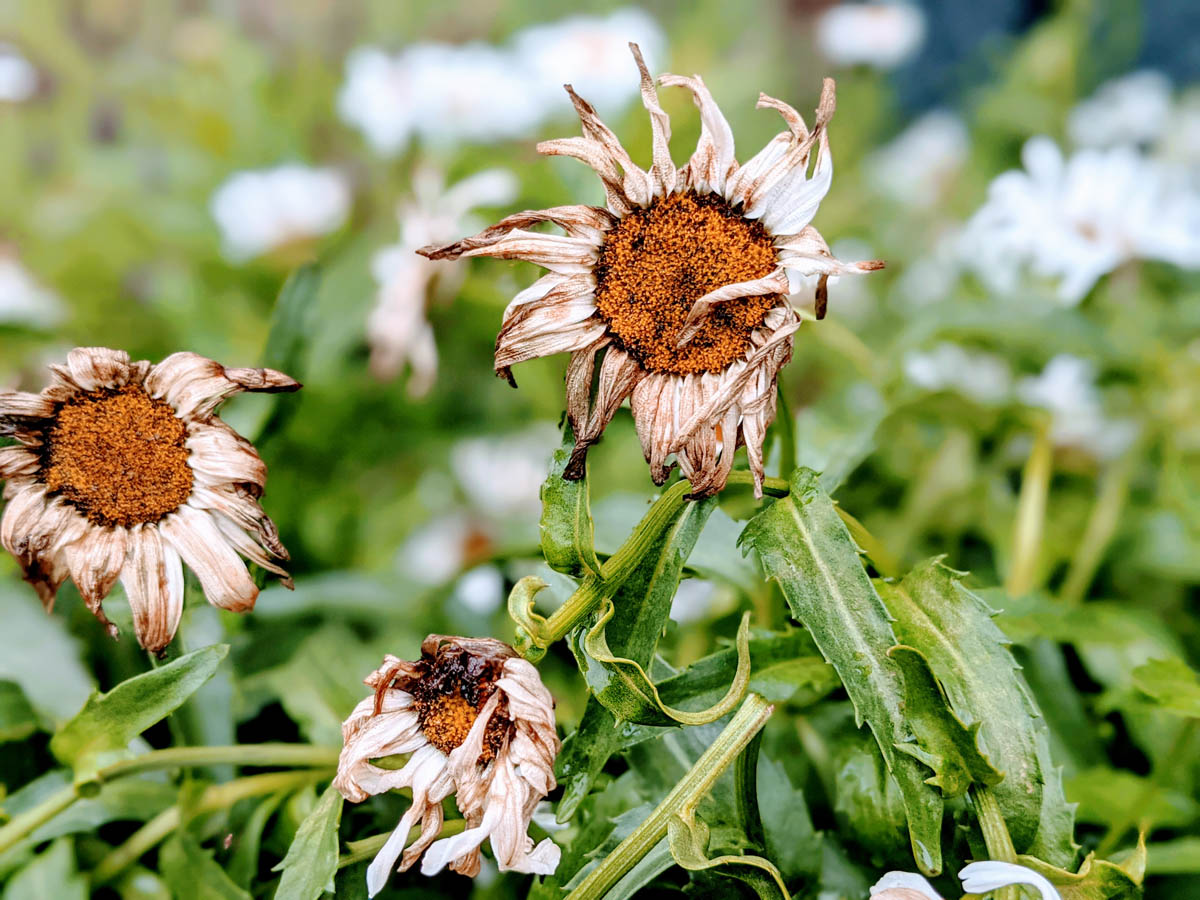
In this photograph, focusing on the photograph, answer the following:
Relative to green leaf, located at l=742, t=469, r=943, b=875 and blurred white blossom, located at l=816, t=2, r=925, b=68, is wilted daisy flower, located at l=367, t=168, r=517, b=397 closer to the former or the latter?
green leaf, located at l=742, t=469, r=943, b=875

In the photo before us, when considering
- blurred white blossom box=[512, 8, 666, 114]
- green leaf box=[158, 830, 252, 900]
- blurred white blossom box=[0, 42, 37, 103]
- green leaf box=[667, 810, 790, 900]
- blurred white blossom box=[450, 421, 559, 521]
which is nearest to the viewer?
green leaf box=[667, 810, 790, 900]

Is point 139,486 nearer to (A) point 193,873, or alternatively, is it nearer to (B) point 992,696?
(A) point 193,873

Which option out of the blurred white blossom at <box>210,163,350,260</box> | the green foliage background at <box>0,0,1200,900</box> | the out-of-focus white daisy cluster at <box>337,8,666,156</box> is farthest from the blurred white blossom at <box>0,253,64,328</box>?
the out-of-focus white daisy cluster at <box>337,8,666,156</box>

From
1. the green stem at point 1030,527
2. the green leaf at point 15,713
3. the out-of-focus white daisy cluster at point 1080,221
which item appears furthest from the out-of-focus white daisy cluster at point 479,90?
the green leaf at point 15,713

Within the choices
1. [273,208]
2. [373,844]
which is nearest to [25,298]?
[273,208]

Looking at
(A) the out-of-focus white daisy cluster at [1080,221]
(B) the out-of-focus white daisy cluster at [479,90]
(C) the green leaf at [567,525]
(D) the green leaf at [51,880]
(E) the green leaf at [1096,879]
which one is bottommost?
(E) the green leaf at [1096,879]

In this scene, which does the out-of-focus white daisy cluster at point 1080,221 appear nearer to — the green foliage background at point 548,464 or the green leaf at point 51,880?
the green foliage background at point 548,464
